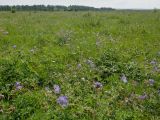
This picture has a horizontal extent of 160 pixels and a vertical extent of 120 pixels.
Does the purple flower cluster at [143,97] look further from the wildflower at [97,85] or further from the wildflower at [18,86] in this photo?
the wildflower at [18,86]

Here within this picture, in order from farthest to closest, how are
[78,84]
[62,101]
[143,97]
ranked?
[78,84]
[143,97]
[62,101]

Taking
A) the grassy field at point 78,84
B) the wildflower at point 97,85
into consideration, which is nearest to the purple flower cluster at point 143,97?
the grassy field at point 78,84

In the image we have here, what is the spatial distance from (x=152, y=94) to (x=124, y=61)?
231cm

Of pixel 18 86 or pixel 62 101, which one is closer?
pixel 62 101

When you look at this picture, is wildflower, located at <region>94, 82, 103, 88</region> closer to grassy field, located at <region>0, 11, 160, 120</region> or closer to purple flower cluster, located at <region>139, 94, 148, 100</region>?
grassy field, located at <region>0, 11, 160, 120</region>

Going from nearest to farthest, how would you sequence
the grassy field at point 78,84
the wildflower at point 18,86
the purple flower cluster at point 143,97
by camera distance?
the grassy field at point 78,84 < the wildflower at point 18,86 < the purple flower cluster at point 143,97

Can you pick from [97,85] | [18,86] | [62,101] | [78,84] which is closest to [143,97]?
[97,85]

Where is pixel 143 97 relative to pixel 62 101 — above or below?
below

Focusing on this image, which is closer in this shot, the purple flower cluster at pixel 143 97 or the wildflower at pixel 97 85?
the purple flower cluster at pixel 143 97

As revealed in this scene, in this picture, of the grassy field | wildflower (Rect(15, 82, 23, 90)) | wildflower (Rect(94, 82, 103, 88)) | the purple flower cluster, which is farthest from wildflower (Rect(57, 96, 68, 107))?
the purple flower cluster

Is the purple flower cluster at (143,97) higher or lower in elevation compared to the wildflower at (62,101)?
lower

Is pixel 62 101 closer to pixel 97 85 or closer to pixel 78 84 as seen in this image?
pixel 78 84

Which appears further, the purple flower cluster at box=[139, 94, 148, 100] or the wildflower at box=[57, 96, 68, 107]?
the purple flower cluster at box=[139, 94, 148, 100]

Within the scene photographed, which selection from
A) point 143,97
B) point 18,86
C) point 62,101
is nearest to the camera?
point 62,101
